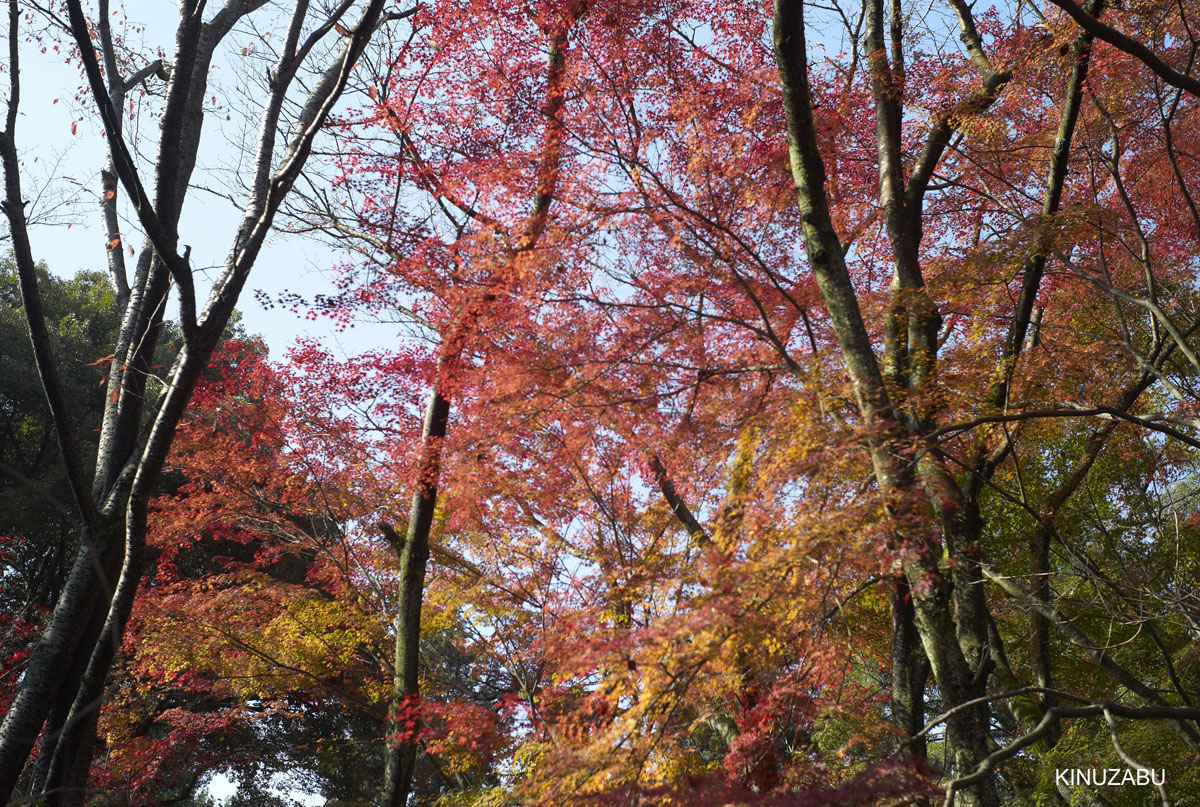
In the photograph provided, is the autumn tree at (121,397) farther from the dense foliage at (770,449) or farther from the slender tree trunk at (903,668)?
the slender tree trunk at (903,668)

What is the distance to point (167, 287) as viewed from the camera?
→ 5.46 meters

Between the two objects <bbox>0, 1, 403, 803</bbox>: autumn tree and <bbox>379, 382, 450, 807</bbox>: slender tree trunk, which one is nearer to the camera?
<bbox>0, 1, 403, 803</bbox>: autumn tree

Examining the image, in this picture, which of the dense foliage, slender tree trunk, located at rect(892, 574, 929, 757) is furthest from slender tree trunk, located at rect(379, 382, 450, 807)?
slender tree trunk, located at rect(892, 574, 929, 757)

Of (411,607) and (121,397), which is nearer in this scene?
(121,397)

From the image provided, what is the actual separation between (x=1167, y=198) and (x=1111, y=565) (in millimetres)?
5206

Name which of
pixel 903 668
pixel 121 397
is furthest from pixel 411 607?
pixel 903 668

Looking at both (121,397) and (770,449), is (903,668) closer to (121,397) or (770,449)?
(770,449)

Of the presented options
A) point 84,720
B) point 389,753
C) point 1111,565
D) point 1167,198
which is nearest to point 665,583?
point 389,753

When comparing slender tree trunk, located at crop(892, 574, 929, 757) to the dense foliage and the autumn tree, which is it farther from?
the autumn tree

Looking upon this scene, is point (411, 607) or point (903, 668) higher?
point (411, 607)

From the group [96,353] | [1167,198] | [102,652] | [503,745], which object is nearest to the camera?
[102,652]

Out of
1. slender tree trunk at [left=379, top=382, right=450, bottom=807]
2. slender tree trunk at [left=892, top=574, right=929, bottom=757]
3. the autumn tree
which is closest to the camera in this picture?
the autumn tree

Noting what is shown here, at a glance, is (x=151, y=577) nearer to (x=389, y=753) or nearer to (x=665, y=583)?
(x=389, y=753)

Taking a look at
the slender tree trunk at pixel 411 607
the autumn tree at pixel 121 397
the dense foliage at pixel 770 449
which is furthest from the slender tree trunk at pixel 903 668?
the autumn tree at pixel 121 397
